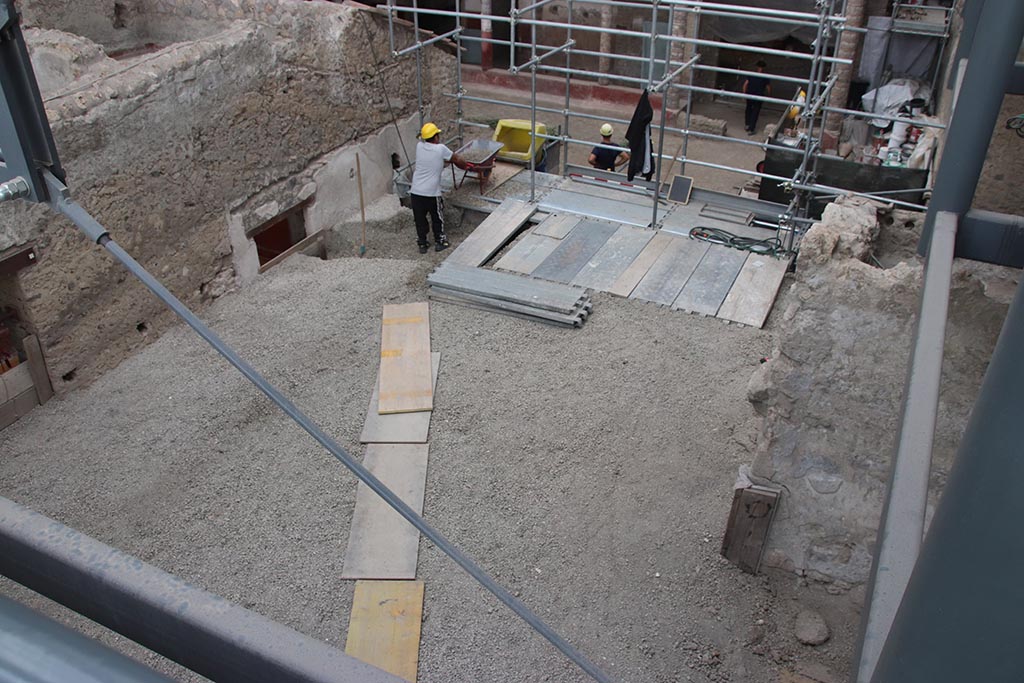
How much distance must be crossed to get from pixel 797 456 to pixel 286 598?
3390mm

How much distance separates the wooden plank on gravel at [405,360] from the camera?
24.2 ft

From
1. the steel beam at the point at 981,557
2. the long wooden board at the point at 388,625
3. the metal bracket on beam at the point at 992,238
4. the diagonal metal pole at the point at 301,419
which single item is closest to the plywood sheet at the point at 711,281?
the long wooden board at the point at 388,625

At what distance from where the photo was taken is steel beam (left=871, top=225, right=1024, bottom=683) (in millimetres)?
809

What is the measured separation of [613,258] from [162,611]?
875 centimetres

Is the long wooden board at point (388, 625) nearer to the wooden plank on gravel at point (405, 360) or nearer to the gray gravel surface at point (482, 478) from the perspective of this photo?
the gray gravel surface at point (482, 478)

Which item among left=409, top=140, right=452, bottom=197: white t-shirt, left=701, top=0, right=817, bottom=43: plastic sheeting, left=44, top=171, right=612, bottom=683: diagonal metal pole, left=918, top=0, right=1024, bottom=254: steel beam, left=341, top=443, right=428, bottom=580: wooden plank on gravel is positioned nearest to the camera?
left=44, top=171, right=612, bottom=683: diagonal metal pole

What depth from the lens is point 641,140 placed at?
1048 cm

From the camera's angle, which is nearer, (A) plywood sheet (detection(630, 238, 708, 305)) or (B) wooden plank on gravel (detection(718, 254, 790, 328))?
(B) wooden plank on gravel (detection(718, 254, 790, 328))

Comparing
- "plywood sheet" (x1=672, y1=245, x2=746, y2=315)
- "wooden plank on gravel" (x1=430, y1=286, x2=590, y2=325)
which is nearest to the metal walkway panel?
"plywood sheet" (x1=672, y1=245, x2=746, y2=315)

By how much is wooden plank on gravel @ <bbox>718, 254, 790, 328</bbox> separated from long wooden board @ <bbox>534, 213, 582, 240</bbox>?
2083 mm

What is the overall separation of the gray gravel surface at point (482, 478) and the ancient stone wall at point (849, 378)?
536 mm

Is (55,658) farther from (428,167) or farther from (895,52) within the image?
(895,52)

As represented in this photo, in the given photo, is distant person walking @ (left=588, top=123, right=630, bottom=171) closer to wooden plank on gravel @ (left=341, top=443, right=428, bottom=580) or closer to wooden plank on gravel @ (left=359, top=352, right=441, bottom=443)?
wooden plank on gravel @ (left=359, top=352, right=441, bottom=443)

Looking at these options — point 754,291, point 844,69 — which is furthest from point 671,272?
point 844,69
